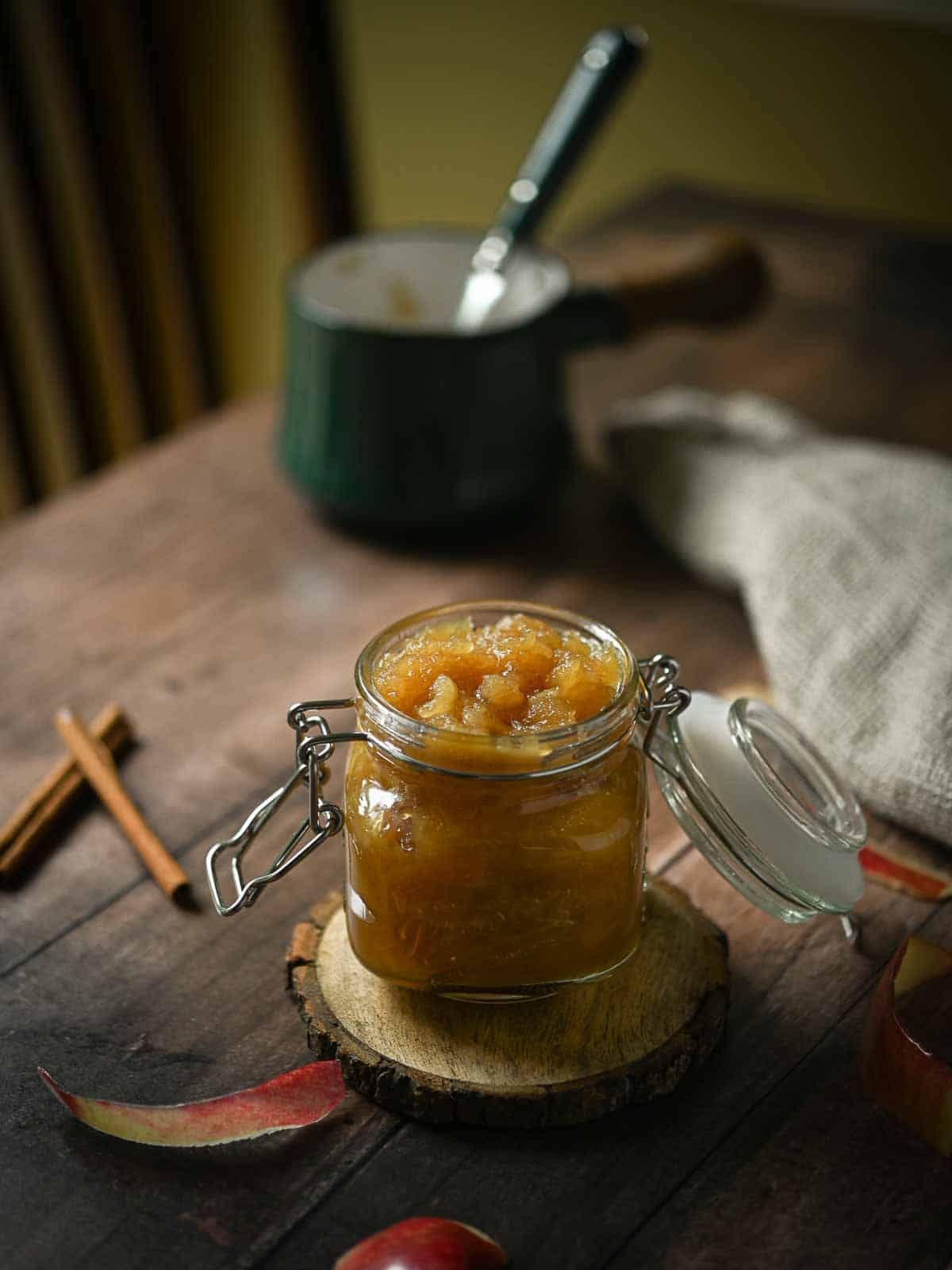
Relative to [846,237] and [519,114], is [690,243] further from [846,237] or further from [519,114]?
[519,114]

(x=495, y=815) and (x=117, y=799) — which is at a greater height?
(x=495, y=815)

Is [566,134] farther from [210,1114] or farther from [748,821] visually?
[210,1114]

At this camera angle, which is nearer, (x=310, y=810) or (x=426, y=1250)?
(x=426, y=1250)

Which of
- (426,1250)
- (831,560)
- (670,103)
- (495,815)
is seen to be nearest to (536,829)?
(495,815)

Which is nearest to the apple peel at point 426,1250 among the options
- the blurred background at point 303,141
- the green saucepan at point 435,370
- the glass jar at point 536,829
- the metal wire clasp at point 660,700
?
the glass jar at point 536,829

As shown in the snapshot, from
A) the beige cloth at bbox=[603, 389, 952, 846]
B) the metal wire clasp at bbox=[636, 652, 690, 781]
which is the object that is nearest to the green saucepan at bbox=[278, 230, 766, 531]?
the beige cloth at bbox=[603, 389, 952, 846]

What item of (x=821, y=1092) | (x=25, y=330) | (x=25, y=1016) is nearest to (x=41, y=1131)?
(x=25, y=1016)

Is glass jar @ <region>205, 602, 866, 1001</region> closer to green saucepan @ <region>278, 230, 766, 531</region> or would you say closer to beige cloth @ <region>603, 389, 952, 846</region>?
beige cloth @ <region>603, 389, 952, 846</region>
